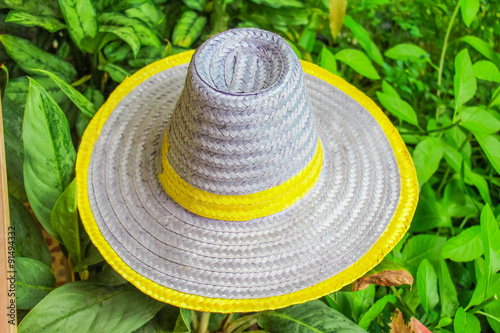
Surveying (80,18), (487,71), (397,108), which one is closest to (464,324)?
(397,108)

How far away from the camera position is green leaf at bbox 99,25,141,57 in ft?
4.23

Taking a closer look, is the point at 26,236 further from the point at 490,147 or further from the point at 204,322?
the point at 490,147

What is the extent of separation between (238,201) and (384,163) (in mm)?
403

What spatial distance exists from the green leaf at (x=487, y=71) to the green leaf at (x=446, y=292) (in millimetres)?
611

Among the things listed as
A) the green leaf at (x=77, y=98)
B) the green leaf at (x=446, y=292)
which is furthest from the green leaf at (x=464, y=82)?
the green leaf at (x=77, y=98)

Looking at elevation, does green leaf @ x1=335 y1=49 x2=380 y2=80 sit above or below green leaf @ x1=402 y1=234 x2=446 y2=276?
above

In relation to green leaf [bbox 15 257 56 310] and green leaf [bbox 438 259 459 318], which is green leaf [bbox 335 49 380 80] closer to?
green leaf [bbox 438 259 459 318]

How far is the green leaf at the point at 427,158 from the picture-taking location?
1.32 m

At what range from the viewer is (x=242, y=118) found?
2.62 ft

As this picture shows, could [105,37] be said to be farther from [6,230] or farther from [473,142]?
[473,142]

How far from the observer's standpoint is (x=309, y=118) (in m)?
0.91

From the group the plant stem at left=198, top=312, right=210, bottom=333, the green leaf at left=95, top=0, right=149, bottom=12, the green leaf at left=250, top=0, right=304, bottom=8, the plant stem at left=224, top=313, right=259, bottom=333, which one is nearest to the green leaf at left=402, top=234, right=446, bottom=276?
the plant stem at left=224, top=313, right=259, bottom=333

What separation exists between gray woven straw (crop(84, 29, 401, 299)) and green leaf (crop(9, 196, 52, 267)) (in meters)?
0.33

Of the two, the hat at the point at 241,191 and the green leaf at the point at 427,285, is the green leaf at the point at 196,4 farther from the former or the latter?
the green leaf at the point at 427,285
